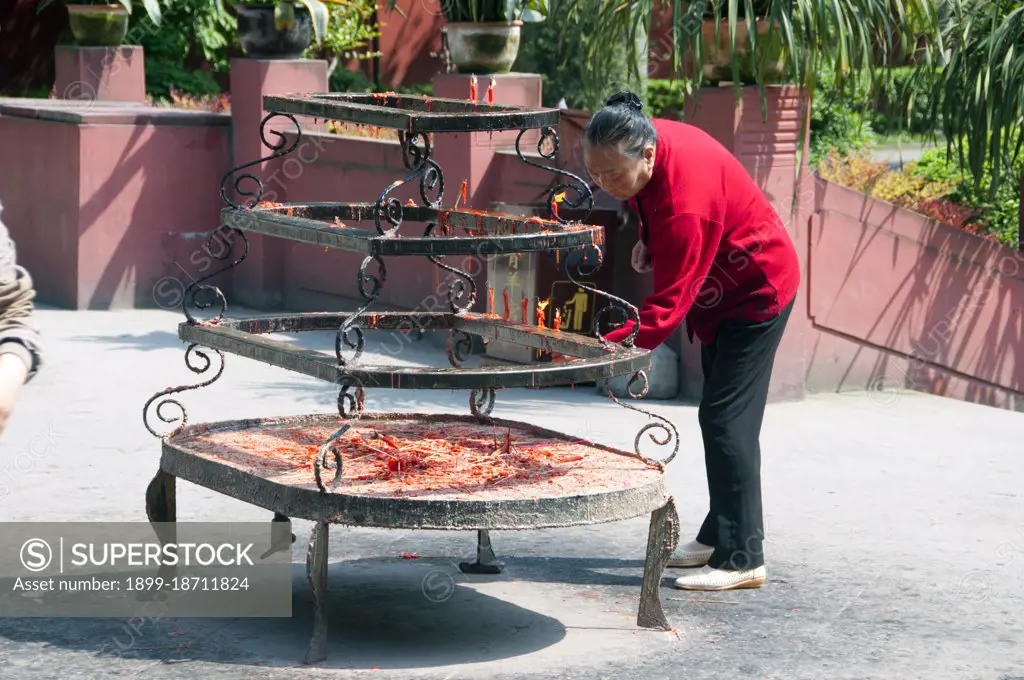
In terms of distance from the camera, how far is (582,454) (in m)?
5.86

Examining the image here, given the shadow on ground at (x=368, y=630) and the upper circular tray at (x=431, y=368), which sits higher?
the upper circular tray at (x=431, y=368)

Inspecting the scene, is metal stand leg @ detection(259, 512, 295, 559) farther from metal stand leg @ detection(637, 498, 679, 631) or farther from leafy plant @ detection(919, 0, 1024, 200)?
leafy plant @ detection(919, 0, 1024, 200)

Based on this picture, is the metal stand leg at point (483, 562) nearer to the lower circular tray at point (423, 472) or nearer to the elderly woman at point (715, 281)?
the lower circular tray at point (423, 472)

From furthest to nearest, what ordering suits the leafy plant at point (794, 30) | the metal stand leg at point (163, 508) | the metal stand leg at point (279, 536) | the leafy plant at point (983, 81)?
the leafy plant at point (983, 81) → the leafy plant at point (794, 30) → the metal stand leg at point (279, 536) → the metal stand leg at point (163, 508)

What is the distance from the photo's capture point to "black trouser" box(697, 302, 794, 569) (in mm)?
6078

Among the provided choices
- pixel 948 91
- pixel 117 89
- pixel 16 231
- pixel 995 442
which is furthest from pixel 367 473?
pixel 117 89

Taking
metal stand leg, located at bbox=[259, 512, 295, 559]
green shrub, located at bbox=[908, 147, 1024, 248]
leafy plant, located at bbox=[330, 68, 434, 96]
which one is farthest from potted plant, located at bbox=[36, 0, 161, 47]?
metal stand leg, located at bbox=[259, 512, 295, 559]

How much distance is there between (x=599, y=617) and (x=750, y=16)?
14.8 ft

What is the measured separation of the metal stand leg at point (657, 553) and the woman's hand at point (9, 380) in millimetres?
2232

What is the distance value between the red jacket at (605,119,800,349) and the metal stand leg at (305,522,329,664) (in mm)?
1243

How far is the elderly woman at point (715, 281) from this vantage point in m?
5.61

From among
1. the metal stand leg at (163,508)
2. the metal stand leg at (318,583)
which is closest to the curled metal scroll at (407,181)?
the metal stand leg at (318,583)

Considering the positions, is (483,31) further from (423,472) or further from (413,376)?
(413,376)

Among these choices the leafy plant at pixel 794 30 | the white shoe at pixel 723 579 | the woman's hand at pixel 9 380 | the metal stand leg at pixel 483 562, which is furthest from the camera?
the leafy plant at pixel 794 30
